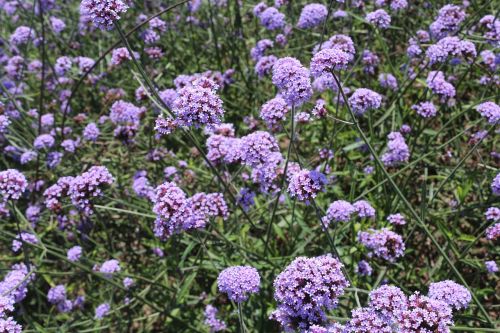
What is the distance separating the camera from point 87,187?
10.3 feet

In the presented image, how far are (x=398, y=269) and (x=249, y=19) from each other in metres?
4.55

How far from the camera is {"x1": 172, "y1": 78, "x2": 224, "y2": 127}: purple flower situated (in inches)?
99.0

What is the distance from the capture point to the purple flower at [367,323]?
78.8 inches

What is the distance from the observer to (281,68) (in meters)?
2.64

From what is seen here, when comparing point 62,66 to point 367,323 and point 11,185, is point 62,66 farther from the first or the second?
point 367,323

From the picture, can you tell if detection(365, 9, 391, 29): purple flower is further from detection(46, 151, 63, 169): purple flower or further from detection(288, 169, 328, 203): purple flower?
detection(46, 151, 63, 169): purple flower

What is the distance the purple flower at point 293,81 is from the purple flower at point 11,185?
1735mm

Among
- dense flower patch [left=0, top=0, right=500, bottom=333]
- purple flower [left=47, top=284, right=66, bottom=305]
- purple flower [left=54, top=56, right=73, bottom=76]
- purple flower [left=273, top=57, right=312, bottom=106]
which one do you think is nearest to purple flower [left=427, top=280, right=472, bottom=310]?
dense flower patch [left=0, top=0, right=500, bottom=333]

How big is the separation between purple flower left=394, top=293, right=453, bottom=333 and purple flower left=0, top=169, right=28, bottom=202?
2.33 meters

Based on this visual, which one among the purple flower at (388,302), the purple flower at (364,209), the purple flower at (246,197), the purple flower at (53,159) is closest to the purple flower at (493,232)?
the purple flower at (364,209)

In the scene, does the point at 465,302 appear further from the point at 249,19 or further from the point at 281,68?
the point at 249,19

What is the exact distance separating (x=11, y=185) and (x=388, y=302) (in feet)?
7.62

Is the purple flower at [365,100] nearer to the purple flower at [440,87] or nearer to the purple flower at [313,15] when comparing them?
the purple flower at [440,87]

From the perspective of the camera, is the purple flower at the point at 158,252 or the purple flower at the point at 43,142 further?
the purple flower at the point at 43,142
